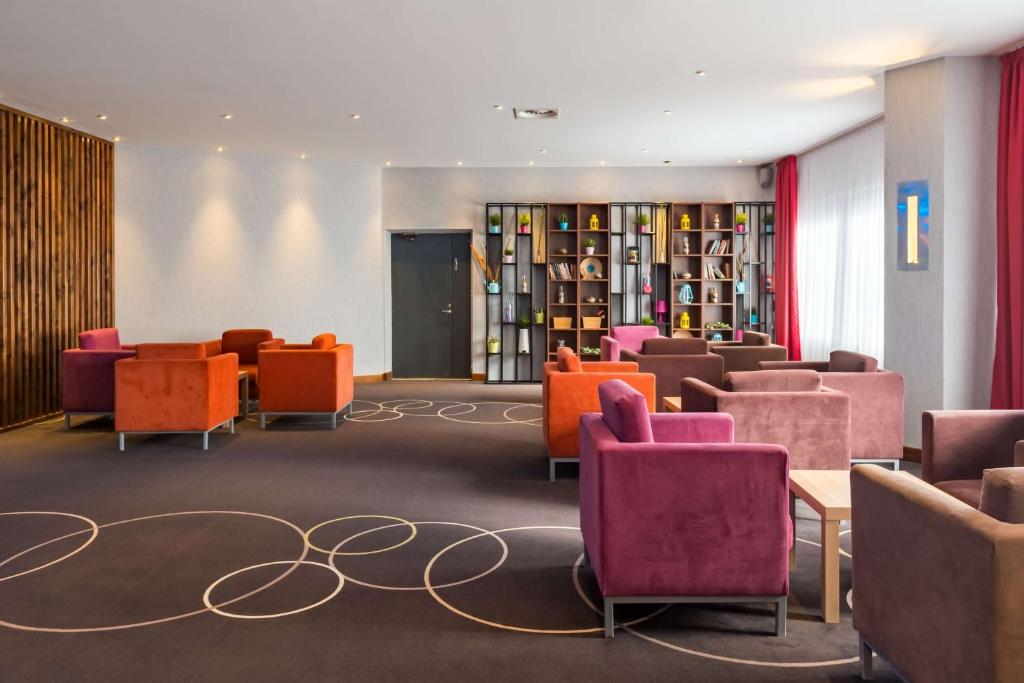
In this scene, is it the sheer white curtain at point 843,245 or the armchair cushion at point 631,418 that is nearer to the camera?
the armchair cushion at point 631,418

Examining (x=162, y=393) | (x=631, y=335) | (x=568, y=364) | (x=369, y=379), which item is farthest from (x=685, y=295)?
(x=162, y=393)

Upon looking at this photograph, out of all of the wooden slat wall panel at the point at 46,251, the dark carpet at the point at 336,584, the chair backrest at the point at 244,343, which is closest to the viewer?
the dark carpet at the point at 336,584

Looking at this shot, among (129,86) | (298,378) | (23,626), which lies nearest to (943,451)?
(23,626)

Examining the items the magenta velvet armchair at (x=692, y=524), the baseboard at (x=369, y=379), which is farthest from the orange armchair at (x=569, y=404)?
the baseboard at (x=369, y=379)

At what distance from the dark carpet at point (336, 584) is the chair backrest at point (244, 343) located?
312 centimetres

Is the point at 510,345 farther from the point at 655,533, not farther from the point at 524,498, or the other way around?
the point at 655,533

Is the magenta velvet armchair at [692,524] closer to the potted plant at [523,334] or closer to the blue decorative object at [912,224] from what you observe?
the blue decorative object at [912,224]

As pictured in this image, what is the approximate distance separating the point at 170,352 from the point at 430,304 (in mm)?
5638

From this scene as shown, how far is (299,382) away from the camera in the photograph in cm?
740

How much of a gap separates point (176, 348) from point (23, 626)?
3.80 metres

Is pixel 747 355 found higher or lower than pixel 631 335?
lower

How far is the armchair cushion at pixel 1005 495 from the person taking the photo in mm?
1915

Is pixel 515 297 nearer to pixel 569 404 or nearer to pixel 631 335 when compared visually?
pixel 631 335

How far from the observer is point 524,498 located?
16.0 feet
